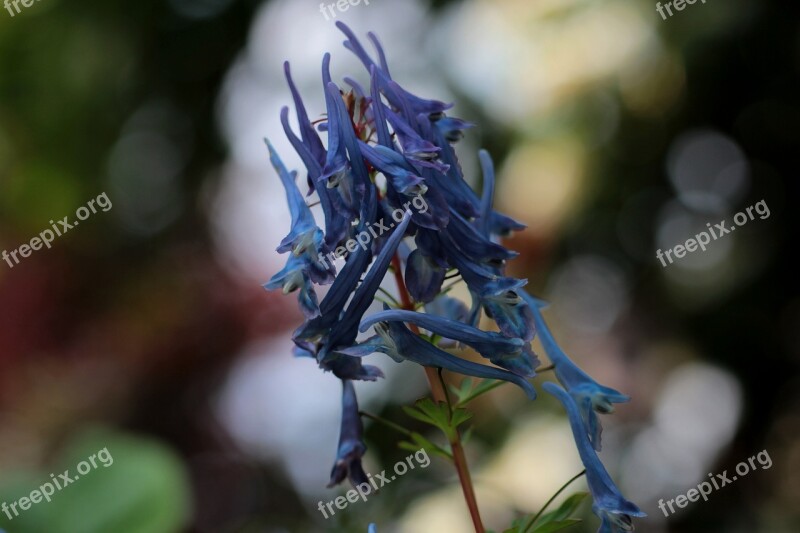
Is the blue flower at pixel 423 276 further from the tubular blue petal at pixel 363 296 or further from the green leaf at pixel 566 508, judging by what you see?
the green leaf at pixel 566 508

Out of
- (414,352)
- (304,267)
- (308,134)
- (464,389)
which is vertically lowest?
(464,389)

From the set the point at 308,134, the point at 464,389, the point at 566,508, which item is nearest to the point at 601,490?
the point at 566,508

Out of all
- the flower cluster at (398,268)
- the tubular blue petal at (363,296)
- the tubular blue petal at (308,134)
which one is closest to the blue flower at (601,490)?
the flower cluster at (398,268)

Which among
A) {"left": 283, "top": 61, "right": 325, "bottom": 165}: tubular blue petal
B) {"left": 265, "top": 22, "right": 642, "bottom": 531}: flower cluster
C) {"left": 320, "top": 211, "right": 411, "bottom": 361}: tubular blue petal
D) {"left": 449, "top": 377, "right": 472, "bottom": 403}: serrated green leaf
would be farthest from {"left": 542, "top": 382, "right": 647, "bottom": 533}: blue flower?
{"left": 283, "top": 61, "right": 325, "bottom": 165}: tubular blue petal

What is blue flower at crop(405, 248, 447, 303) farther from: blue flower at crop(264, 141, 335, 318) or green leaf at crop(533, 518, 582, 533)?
green leaf at crop(533, 518, 582, 533)

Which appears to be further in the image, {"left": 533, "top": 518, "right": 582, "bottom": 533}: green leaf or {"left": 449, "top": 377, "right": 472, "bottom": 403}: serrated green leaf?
{"left": 449, "top": 377, "right": 472, "bottom": 403}: serrated green leaf

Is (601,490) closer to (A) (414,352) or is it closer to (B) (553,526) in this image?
(B) (553,526)

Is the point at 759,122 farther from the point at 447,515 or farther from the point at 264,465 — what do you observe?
the point at 264,465
